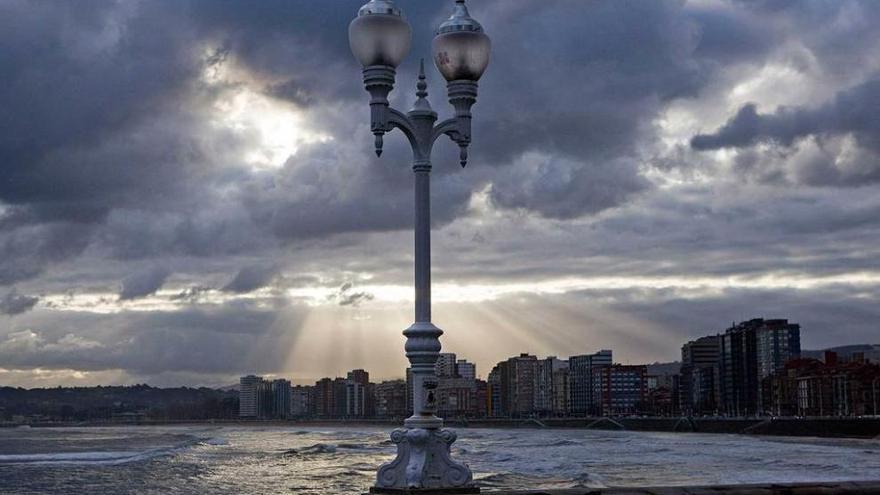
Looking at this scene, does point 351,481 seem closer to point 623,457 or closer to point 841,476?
point 841,476

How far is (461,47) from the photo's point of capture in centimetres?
1230

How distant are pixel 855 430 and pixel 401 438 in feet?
454

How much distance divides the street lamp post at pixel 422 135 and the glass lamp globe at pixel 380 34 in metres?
0.01

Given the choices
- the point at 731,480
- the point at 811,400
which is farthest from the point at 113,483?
the point at 811,400

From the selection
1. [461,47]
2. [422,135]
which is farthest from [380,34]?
[422,135]

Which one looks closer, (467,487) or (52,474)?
(467,487)

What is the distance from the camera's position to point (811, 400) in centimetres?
19038

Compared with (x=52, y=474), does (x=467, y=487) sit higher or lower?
higher

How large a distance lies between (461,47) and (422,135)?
1059 millimetres

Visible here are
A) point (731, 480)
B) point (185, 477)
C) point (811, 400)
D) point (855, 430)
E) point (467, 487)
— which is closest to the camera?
point (467, 487)

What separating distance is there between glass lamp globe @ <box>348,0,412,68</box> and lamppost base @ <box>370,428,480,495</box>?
396 cm

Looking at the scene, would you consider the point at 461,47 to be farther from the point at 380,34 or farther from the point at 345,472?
the point at 345,472

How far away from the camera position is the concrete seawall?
10383 millimetres

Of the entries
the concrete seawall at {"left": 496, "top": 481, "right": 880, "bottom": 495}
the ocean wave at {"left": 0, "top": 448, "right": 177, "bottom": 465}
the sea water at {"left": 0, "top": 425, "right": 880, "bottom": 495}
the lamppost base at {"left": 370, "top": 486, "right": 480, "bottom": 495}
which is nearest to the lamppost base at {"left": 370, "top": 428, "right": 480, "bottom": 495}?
the lamppost base at {"left": 370, "top": 486, "right": 480, "bottom": 495}
